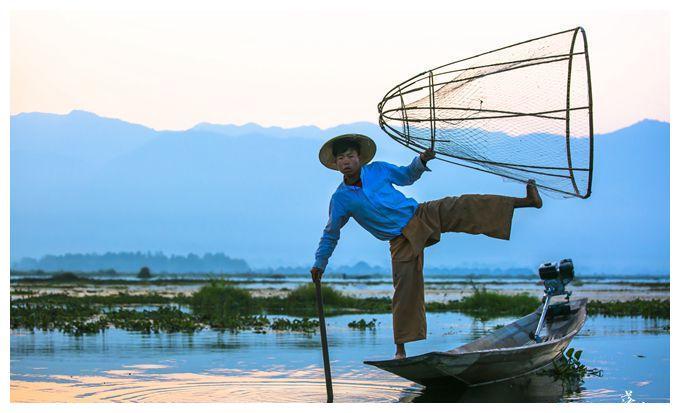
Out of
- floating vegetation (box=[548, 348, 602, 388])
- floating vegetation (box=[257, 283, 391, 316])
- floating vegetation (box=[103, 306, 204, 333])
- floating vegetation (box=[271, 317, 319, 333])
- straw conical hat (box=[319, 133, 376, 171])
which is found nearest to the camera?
straw conical hat (box=[319, 133, 376, 171])

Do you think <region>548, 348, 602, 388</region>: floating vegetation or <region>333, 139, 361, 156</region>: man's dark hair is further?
<region>548, 348, 602, 388</region>: floating vegetation

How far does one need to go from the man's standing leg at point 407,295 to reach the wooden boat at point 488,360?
274mm

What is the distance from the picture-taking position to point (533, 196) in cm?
555

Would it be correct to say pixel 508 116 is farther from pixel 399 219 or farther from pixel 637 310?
pixel 637 310

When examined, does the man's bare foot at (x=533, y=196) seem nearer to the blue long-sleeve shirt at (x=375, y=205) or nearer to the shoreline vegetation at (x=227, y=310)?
the blue long-sleeve shirt at (x=375, y=205)

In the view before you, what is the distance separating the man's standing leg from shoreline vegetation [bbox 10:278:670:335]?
5785 millimetres

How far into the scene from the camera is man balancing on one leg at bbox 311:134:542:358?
5.82 metres

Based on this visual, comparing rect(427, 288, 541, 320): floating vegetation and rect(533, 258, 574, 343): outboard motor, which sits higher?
rect(533, 258, 574, 343): outboard motor

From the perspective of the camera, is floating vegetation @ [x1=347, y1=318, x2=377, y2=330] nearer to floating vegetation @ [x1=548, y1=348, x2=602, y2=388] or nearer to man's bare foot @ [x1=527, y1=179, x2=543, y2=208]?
floating vegetation @ [x1=548, y1=348, x2=602, y2=388]

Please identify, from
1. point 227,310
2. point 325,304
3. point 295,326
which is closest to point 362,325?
point 295,326

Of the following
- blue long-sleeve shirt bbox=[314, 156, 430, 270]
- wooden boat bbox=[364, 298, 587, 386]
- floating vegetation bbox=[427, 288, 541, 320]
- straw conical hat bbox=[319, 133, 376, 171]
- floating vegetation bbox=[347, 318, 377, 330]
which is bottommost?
floating vegetation bbox=[427, 288, 541, 320]

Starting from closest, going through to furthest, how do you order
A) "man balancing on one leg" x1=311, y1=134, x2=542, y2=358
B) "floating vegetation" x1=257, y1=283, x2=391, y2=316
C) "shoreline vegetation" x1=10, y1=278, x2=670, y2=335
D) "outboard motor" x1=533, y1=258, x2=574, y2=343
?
"man balancing on one leg" x1=311, y1=134, x2=542, y2=358, "outboard motor" x1=533, y1=258, x2=574, y2=343, "shoreline vegetation" x1=10, y1=278, x2=670, y2=335, "floating vegetation" x1=257, y1=283, x2=391, y2=316

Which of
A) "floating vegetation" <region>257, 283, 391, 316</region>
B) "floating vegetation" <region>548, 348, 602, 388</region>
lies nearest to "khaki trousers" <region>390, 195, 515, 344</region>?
"floating vegetation" <region>548, 348, 602, 388</region>

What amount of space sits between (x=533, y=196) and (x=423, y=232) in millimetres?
783
